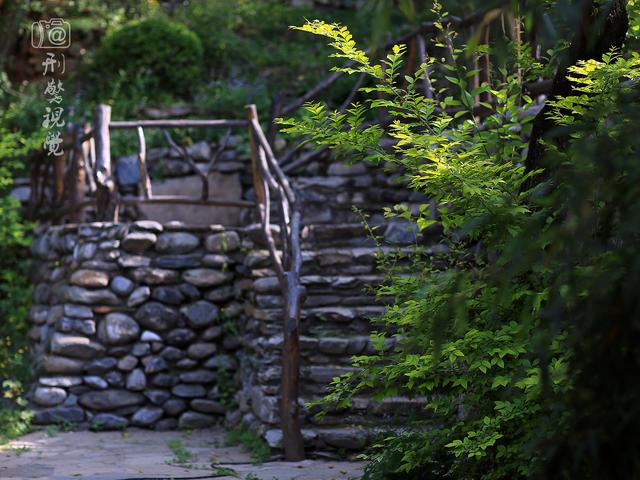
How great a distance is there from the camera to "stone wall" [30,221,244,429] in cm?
637

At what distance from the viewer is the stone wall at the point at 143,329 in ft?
20.9

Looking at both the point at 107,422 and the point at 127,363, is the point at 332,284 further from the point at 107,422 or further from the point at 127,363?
the point at 107,422

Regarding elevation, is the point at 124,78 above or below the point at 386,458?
above

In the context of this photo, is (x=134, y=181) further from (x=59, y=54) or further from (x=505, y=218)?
(x=505, y=218)

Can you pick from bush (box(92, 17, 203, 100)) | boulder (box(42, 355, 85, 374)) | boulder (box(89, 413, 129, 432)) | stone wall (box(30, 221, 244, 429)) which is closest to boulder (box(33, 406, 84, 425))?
stone wall (box(30, 221, 244, 429))

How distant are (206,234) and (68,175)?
1.35 m

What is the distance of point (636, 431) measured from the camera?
74.4 inches

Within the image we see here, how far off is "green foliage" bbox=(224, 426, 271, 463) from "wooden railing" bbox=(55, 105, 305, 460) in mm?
164

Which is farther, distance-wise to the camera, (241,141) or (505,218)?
(241,141)

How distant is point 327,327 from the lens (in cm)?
574

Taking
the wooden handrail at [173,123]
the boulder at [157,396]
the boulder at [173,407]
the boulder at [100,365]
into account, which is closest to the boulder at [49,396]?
the boulder at [100,365]

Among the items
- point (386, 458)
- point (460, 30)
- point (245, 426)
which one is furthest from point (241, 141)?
point (386, 458)

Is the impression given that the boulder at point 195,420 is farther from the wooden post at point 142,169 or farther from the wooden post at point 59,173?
the wooden post at point 59,173

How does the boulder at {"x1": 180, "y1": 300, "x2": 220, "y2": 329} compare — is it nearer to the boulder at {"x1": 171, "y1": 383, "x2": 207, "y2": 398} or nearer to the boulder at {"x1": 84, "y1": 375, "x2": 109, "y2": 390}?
the boulder at {"x1": 171, "y1": 383, "x2": 207, "y2": 398}
